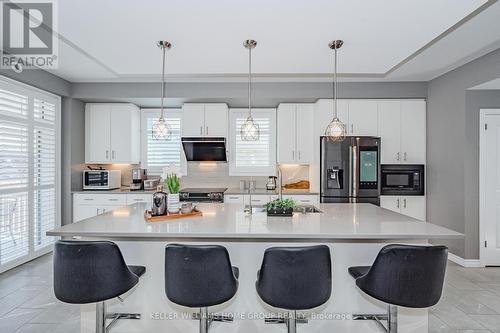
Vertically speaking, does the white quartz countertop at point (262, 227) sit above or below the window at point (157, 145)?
below

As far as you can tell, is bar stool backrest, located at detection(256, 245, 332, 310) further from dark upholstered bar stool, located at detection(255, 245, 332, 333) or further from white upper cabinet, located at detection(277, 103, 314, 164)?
white upper cabinet, located at detection(277, 103, 314, 164)

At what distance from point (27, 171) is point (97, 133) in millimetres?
1276

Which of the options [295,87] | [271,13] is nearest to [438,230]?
[271,13]

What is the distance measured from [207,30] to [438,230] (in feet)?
8.35

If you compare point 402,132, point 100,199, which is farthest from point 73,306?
point 402,132

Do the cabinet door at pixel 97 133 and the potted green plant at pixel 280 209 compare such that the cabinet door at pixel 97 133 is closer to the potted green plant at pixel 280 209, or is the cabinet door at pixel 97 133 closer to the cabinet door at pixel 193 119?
the cabinet door at pixel 193 119

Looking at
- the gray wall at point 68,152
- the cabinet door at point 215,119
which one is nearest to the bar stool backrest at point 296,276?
the cabinet door at point 215,119

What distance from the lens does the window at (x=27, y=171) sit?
3.52m

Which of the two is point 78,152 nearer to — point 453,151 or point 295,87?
point 295,87

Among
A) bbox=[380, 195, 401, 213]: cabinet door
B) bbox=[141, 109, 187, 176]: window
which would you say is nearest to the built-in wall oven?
bbox=[380, 195, 401, 213]: cabinet door

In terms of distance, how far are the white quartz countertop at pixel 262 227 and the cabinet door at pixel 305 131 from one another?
2172 millimetres

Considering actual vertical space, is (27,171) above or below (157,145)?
below

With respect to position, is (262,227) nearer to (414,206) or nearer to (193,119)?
(193,119)

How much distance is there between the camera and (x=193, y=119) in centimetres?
479
